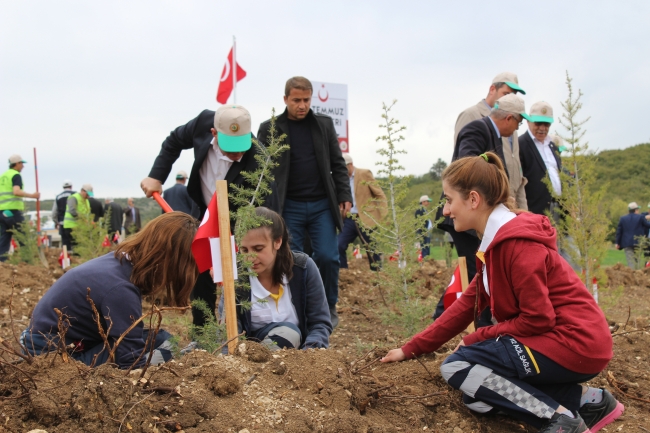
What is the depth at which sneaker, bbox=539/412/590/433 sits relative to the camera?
2.64 m

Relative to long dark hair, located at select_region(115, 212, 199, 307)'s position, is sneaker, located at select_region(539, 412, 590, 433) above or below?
below

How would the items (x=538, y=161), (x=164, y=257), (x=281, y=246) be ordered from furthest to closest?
1. (x=538, y=161)
2. (x=281, y=246)
3. (x=164, y=257)

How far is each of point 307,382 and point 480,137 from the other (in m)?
2.83

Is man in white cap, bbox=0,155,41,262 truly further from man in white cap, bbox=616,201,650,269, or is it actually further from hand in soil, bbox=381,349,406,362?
man in white cap, bbox=616,201,650,269

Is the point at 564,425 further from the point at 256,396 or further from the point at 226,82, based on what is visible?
the point at 226,82

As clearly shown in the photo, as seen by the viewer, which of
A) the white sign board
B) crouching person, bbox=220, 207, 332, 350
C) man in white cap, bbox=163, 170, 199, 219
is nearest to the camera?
crouching person, bbox=220, 207, 332, 350

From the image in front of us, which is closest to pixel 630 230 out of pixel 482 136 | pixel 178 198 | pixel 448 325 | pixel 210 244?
pixel 178 198

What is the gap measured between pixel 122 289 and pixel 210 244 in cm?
47

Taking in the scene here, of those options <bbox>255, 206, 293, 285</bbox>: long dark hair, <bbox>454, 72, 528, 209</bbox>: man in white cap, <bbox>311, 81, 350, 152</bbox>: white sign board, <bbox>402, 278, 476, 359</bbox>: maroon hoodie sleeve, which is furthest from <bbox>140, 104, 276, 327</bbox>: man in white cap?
<bbox>311, 81, 350, 152</bbox>: white sign board

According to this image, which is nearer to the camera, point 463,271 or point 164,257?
point 164,257

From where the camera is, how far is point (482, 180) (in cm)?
288

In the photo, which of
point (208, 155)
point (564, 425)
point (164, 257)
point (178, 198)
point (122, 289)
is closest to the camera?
point (564, 425)

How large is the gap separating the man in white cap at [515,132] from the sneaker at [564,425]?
8.92ft

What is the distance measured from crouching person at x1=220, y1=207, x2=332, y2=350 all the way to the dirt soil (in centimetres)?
40
